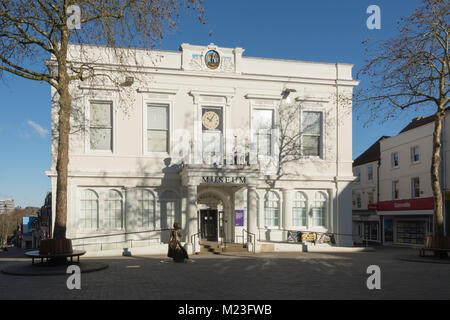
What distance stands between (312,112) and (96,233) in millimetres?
13818

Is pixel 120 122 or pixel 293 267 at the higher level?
pixel 120 122

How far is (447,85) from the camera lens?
63.2ft

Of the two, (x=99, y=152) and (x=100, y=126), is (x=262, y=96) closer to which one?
(x=100, y=126)

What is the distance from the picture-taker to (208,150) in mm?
24562

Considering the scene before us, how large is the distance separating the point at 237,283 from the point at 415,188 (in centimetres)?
2707

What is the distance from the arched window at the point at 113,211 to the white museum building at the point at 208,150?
0.17ft

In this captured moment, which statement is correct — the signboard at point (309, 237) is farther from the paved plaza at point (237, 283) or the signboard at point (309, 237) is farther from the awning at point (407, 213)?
the awning at point (407, 213)

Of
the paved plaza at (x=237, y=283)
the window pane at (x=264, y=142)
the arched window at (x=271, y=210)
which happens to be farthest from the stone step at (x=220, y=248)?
the paved plaza at (x=237, y=283)

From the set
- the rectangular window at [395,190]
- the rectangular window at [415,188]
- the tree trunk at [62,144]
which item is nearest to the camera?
the tree trunk at [62,144]

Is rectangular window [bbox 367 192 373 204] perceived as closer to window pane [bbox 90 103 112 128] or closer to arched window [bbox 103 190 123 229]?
arched window [bbox 103 190 123 229]

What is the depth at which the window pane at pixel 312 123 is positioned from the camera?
84.9ft

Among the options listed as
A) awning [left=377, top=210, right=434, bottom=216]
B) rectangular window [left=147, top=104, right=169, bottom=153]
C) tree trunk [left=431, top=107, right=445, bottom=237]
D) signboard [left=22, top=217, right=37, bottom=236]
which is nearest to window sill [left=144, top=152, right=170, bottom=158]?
rectangular window [left=147, top=104, right=169, bottom=153]
